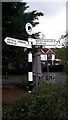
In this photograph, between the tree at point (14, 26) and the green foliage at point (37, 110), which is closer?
the green foliage at point (37, 110)

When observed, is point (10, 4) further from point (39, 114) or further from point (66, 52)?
point (39, 114)

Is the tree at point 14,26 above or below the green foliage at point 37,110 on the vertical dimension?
above

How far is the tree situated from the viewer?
17203 mm

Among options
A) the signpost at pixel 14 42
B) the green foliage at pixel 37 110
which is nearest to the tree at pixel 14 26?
the signpost at pixel 14 42

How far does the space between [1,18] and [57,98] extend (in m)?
8.28

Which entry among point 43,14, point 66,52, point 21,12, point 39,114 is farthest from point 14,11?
point 39,114

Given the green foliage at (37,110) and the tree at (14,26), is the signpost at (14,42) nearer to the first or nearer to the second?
the green foliage at (37,110)

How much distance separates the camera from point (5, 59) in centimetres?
1808

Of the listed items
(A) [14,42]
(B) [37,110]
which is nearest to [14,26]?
(A) [14,42]

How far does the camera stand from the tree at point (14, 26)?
56.4ft

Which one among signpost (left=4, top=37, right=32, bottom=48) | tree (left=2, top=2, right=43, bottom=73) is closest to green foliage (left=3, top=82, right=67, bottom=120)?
signpost (left=4, top=37, right=32, bottom=48)

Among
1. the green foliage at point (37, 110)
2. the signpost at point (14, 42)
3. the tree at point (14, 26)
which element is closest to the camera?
the green foliage at point (37, 110)

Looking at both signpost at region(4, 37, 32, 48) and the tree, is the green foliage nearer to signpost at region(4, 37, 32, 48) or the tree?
signpost at region(4, 37, 32, 48)

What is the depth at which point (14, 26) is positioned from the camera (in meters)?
17.5
